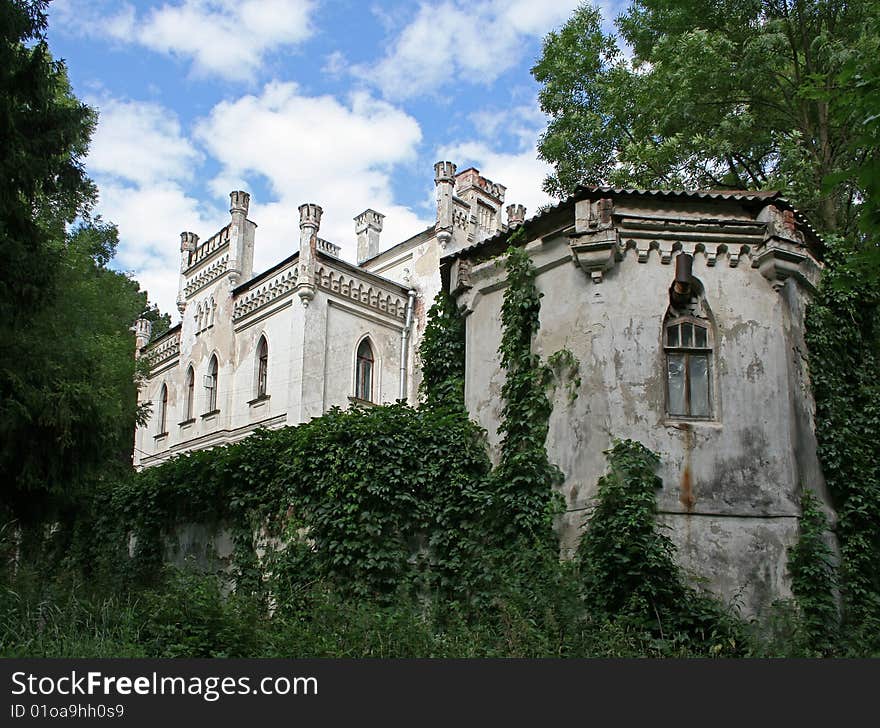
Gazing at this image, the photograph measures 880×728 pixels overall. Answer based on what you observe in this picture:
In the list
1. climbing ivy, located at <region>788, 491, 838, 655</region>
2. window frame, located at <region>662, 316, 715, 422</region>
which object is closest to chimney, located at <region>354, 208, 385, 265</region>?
window frame, located at <region>662, 316, 715, 422</region>

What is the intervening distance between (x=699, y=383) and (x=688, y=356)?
15.6 inches

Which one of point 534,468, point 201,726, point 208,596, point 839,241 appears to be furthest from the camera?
point 839,241

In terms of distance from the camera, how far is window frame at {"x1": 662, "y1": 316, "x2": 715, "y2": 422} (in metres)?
11.6

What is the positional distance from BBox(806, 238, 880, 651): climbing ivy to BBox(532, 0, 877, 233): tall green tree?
4614mm

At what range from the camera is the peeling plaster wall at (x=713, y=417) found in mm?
11047

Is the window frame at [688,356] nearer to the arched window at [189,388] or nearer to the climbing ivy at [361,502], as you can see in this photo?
the climbing ivy at [361,502]

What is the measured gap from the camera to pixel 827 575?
10898 millimetres

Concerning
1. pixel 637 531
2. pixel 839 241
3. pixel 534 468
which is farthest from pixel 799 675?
pixel 839 241

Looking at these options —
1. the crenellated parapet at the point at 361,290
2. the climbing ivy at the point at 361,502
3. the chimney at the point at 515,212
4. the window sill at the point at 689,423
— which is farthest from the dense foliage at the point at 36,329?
the chimney at the point at 515,212

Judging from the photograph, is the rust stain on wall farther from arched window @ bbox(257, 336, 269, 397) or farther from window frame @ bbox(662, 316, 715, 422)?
arched window @ bbox(257, 336, 269, 397)

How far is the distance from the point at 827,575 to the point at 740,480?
1.52m

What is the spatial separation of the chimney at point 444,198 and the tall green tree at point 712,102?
477 cm

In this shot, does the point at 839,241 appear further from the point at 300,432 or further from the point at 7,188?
the point at 7,188

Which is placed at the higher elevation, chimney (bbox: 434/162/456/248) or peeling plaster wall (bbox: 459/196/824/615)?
chimney (bbox: 434/162/456/248)
